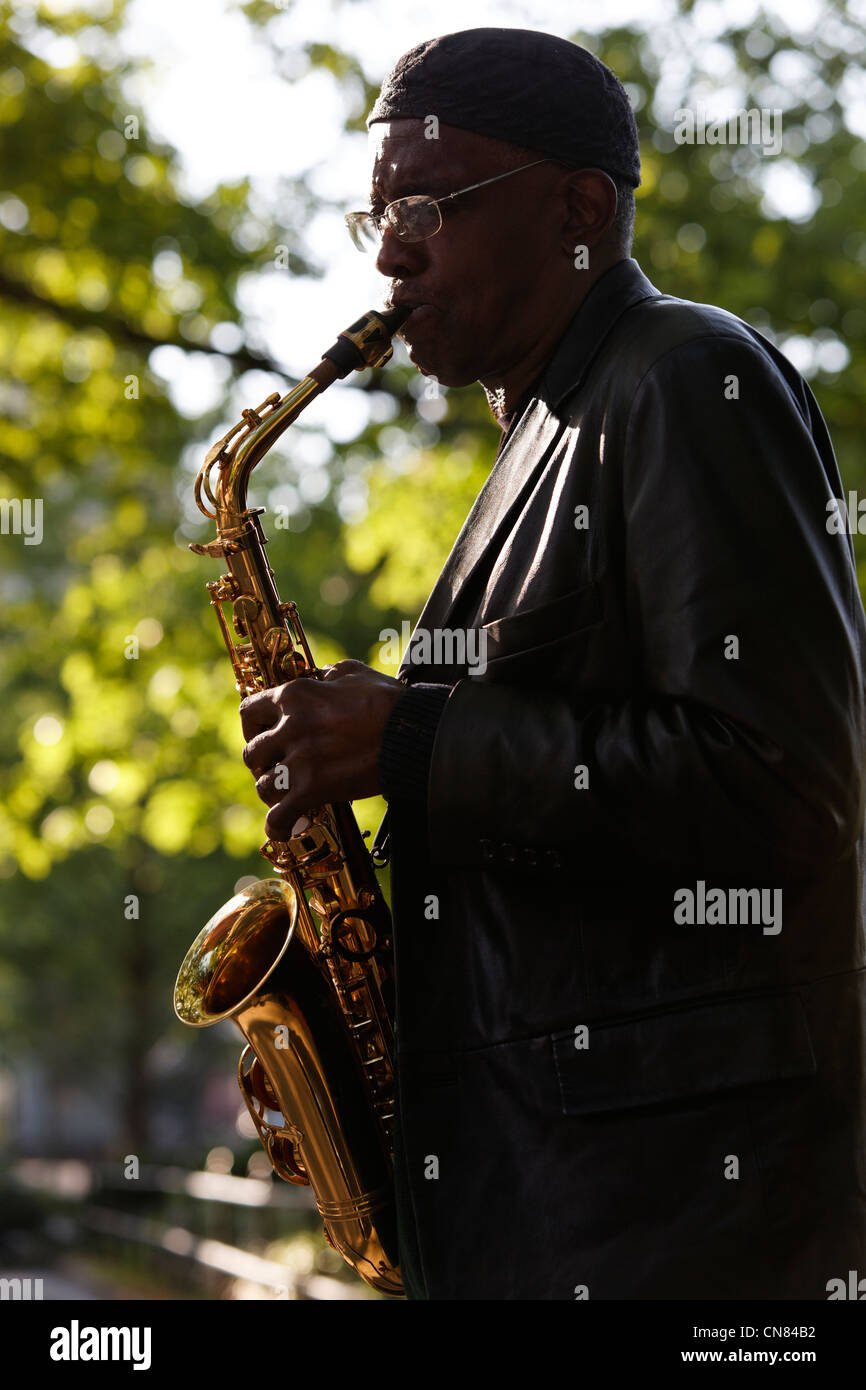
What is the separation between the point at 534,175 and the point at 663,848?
4.09ft

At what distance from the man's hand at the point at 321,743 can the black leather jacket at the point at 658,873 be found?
5cm

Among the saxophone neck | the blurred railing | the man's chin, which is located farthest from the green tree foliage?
the man's chin

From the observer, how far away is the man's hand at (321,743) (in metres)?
2.30

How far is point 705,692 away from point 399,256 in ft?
3.65

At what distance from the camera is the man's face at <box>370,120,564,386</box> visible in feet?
8.47

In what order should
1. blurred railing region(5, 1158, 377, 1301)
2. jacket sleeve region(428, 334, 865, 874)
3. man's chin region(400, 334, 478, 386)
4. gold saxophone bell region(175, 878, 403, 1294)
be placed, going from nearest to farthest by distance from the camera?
jacket sleeve region(428, 334, 865, 874) → man's chin region(400, 334, 478, 386) → gold saxophone bell region(175, 878, 403, 1294) → blurred railing region(5, 1158, 377, 1301)

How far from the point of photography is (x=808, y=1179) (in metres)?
2.09

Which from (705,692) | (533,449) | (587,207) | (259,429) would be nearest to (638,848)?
(705,692)

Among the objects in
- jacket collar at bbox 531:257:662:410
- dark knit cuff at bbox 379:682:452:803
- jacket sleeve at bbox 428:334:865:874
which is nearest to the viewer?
jacket sleeve at bbox 428:334:865:874

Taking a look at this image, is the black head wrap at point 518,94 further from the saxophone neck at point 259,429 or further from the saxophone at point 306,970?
the saxophone neck at point 259,429

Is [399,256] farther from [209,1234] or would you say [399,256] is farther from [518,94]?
[209,1234]

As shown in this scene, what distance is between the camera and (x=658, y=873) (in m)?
2.09

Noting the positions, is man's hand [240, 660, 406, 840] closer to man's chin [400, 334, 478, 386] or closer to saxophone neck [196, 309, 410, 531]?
man's chin [400, 334, 478, 386]

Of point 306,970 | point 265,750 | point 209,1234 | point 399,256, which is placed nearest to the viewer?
point 265,750
